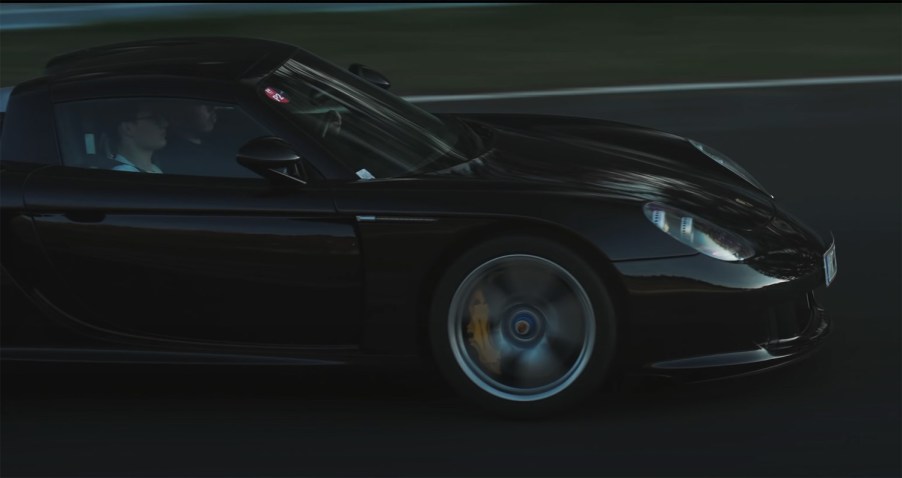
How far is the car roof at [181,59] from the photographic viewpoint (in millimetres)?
5039

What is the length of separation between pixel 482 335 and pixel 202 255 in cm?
95

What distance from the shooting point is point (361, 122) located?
5133 mm

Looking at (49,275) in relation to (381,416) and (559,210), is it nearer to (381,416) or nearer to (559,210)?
(381,416)

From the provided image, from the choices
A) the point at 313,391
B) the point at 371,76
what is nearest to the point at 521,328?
the point at 313,391

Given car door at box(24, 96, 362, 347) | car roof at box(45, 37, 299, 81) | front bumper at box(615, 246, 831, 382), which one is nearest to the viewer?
front bumper at box(615, 246, 831, 382)

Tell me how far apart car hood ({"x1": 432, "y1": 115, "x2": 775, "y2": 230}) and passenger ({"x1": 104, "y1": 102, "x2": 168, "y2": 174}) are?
0.96m

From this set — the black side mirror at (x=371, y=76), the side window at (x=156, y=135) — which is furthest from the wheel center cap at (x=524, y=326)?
the black side mirror at (x=371, y=76)

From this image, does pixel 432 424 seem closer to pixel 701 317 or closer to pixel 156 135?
pixel 701 317

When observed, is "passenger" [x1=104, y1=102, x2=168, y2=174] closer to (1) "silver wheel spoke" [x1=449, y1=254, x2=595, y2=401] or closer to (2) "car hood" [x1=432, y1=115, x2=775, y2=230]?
(2) "car hood" [x1=432, y1=115, x2=775, y2=230]

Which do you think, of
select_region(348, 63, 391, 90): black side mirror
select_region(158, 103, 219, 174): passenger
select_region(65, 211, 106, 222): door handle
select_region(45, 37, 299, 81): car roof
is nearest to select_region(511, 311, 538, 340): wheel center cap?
select_region(158, 103, 219, 174): passenger

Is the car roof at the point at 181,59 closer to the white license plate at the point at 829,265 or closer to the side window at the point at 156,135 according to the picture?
the side window at the point at 156,135

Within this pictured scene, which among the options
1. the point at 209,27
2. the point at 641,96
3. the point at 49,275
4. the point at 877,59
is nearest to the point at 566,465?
the point at 49,275

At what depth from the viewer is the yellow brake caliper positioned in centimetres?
462

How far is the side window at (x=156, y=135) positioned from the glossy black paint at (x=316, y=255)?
0.15 ft
